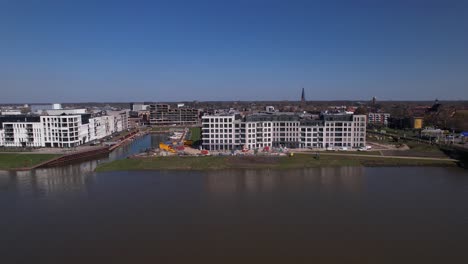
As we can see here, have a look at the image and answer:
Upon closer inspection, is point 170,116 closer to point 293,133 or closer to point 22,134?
point 22,134

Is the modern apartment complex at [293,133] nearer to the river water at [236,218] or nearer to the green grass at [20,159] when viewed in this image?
the river water at [236,218]

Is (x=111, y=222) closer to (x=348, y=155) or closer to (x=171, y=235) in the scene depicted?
(x=171, y=235)

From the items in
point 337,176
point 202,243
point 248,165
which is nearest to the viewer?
point 202,243

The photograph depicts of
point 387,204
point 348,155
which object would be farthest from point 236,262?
point 348,155

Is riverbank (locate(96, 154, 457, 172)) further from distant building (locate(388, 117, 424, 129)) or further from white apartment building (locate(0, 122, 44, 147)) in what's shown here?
distant building (locate(388, 117, 424, 129))

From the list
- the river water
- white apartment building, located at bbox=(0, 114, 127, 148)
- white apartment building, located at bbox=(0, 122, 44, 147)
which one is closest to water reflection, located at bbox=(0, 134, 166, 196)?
the river water

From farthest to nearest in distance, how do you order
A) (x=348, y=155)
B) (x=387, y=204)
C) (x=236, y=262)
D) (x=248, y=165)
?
(x=348, y=155) < (x=248, y=165) < (x=387, y=204) < (x=236, y=262)
